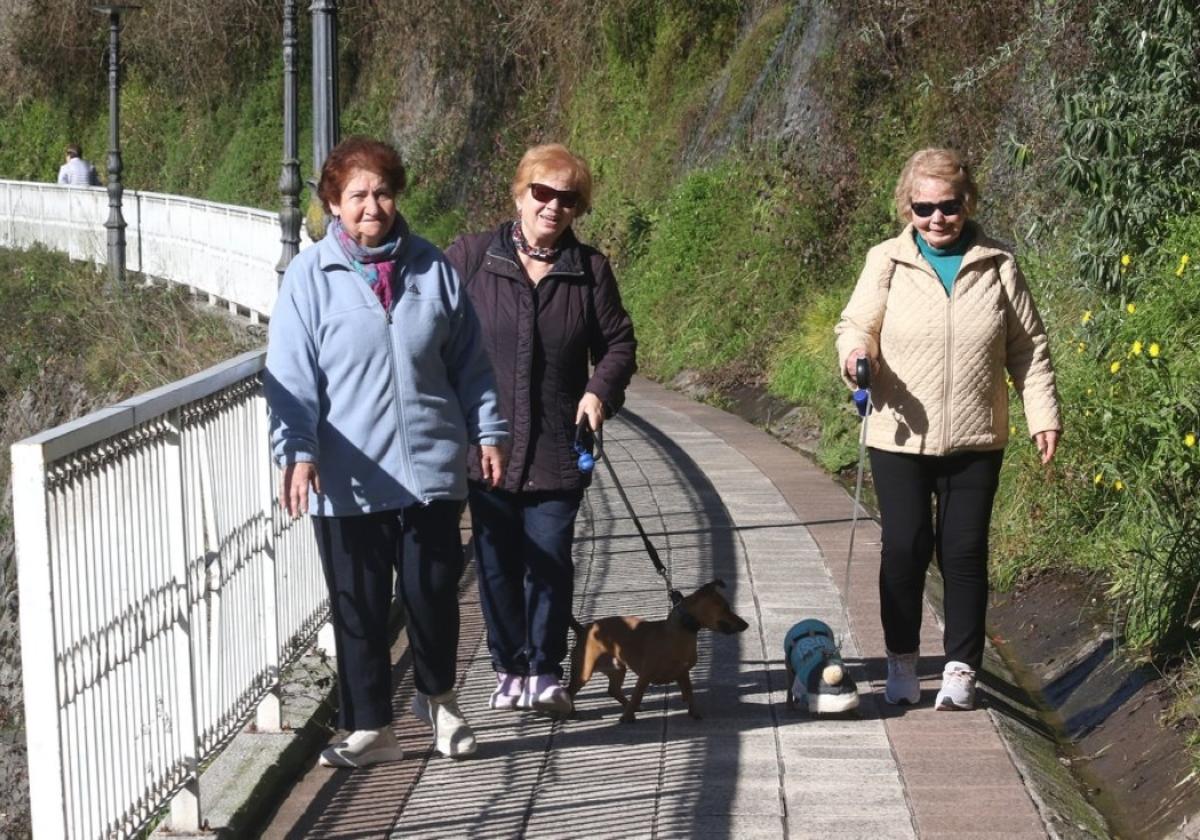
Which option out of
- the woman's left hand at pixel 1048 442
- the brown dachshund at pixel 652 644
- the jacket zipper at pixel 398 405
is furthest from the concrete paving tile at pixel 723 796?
the woman's left hand at pixel 1048 442

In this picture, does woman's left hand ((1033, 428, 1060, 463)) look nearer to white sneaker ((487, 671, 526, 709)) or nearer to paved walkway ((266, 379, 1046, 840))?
paved walkway ((266, 379, 1046, 840))

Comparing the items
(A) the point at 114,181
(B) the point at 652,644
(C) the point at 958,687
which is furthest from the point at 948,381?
(A) the point at 114,181

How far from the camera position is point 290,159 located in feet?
59.2

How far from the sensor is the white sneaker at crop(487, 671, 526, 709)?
594cm

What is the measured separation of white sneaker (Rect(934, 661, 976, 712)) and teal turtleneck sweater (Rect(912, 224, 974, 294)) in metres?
1.20

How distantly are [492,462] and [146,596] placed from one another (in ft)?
Result: 4.08

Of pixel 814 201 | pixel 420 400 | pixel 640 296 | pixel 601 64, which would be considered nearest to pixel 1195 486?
pixel 420 400

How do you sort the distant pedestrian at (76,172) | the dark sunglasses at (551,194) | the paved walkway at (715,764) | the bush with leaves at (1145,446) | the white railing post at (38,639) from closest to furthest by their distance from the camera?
the white railing post at (38,639) < the paved walkway at (715,764) < the dark sunglasses at (551,194) < the bush with leaves at (1145,446) < the distant pedestrian at (76,172)

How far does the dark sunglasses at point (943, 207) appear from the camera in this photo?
565 cm

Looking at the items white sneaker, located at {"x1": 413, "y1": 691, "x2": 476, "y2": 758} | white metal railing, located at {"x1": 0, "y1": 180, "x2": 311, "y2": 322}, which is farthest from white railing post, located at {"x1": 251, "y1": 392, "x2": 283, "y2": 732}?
white metal railing, located at {"x1": 0, "y1": 180, "x2": 311, "y2": 322}

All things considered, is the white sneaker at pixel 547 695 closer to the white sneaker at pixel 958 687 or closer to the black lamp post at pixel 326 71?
the white sneaker at pixel 958 687

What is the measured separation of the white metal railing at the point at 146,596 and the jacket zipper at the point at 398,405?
19.2 inches

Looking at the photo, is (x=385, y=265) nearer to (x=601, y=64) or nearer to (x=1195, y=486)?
(x=1195, y=486)

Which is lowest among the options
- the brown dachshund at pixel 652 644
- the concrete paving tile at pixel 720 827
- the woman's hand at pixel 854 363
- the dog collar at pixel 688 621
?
the concrete paving tile at pixel 720 827
